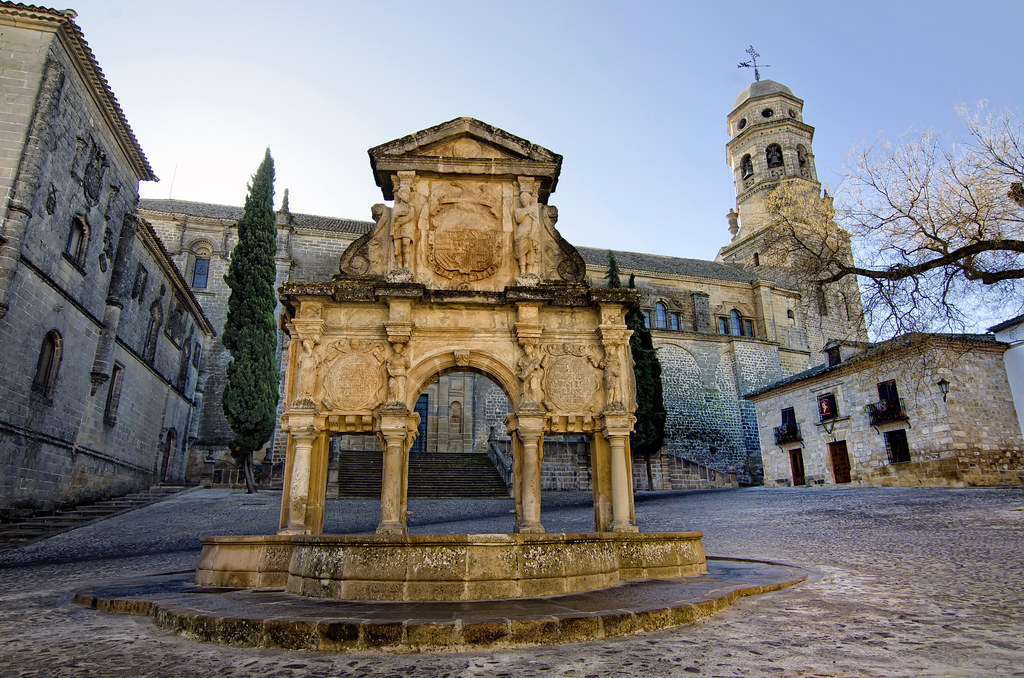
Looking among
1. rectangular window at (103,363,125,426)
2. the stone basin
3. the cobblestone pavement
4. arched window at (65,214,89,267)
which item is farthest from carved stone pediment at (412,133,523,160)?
rectangular window at (103,363,125,426)

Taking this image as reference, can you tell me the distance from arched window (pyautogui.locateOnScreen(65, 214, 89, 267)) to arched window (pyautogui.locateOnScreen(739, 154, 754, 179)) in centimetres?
3855

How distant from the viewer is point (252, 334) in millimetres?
20547

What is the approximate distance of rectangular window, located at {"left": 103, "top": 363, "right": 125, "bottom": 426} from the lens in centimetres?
1855

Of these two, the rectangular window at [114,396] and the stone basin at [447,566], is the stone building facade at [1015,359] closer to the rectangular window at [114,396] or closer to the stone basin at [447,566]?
the stone basin at [447,566]

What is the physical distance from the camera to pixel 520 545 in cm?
547

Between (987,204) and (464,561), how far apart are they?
1211cm

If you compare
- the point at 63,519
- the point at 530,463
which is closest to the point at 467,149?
the point at 530,463

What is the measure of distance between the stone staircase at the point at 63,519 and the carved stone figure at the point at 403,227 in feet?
33.4

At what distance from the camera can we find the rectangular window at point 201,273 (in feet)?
102

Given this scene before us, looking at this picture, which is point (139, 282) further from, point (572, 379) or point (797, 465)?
point (797, 465)

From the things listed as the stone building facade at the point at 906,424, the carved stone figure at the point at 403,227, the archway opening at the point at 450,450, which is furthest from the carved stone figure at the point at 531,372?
the stone building facade at the point at 906,424

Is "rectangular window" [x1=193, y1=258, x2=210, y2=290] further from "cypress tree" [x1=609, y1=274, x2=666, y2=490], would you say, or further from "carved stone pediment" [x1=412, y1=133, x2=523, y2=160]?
"carved stone pediment" [x1=412, y1=133, x2=523, y2=160]

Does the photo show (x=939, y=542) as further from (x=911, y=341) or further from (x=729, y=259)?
(x=729, y=259)

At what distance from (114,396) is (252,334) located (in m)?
4.36
